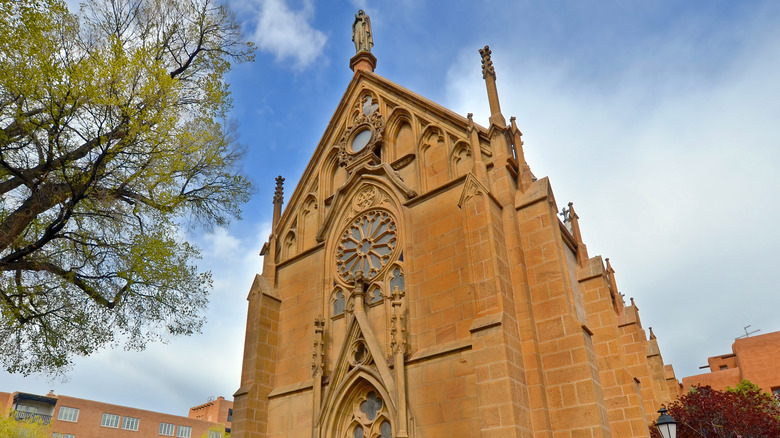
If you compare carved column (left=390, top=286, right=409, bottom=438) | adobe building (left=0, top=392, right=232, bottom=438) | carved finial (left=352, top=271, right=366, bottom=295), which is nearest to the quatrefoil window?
carved finial (left=352, top=271, right=366, bottom=295)

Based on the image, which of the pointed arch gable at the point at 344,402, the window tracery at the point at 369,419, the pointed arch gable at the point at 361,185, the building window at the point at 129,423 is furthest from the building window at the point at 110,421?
the window tracery at the point at 369,419

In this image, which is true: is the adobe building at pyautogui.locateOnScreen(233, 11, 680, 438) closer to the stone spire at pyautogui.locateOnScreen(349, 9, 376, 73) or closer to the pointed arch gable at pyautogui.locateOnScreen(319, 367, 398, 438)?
the pointed arch gable at pyautogui.locateOnScreen(319, 367, 398, 438)

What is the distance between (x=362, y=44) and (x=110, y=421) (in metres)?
55.4

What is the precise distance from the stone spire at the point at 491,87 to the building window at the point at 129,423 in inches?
2396

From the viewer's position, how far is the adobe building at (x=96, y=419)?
5369 cm

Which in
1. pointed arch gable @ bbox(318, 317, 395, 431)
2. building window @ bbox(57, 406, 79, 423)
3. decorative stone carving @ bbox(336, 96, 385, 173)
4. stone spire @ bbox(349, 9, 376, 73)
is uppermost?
stone spire @ bbox(349, 9, 376, 73)

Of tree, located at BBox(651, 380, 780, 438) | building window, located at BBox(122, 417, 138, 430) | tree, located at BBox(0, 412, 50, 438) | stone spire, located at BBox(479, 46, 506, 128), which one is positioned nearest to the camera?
stone spire, located at BBox(479, 46, 506, 128)

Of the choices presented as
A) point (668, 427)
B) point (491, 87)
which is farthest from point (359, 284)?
point (668, 427)

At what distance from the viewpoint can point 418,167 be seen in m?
15.1

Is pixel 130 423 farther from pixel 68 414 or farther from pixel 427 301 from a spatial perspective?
pixel 427 301

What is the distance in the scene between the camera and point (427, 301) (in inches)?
513

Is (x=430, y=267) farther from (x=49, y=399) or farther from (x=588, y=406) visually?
(x=49, y=399)

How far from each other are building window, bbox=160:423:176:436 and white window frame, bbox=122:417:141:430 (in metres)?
3.07

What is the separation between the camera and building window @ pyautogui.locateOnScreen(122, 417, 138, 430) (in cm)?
5888
